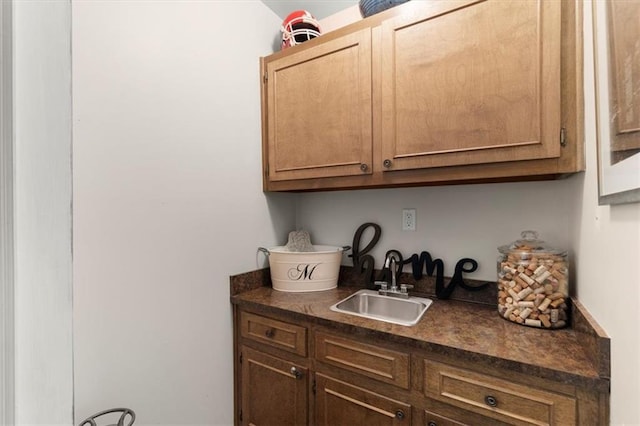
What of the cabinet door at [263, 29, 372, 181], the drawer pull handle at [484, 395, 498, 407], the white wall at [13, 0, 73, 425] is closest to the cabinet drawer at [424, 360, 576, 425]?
the drawer pull handle at [484, 395, 498, 407]

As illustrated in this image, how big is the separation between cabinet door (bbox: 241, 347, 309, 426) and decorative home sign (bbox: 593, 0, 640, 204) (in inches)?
48.3

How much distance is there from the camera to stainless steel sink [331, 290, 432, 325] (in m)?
1.45

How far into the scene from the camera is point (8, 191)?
1.02ft

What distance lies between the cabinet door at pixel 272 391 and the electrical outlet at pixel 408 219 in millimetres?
887

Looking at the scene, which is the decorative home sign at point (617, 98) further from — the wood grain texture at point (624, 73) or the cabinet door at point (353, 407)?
the cabinet door at point (353, 407)

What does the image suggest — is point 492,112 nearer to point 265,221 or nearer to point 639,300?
point 639,300

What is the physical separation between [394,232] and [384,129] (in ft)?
2.00

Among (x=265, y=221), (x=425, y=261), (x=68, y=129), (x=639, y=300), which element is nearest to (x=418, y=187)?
(x=425, y=261)

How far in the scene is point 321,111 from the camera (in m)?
1.51

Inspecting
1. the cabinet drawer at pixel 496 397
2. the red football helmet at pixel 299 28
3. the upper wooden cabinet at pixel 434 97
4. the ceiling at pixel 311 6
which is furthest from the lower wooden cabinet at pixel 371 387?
the ceiling at pixel 311 6

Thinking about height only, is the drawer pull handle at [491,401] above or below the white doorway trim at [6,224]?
below

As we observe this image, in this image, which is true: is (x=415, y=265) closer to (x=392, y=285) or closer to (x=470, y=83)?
(x=392, y=285)

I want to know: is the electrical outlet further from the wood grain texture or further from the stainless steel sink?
the wood grain texture

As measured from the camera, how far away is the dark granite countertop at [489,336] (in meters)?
0.81
